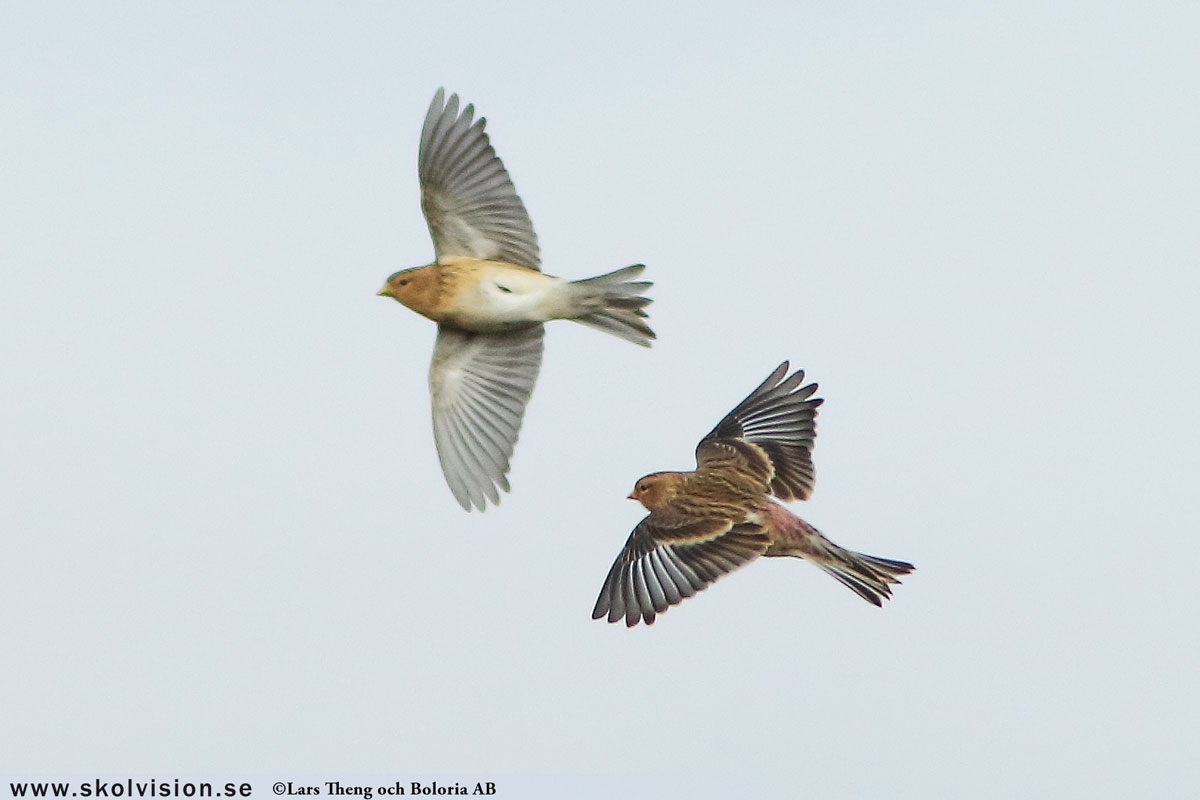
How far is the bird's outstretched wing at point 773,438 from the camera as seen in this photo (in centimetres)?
870

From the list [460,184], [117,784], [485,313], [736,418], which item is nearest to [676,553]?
[736,418]

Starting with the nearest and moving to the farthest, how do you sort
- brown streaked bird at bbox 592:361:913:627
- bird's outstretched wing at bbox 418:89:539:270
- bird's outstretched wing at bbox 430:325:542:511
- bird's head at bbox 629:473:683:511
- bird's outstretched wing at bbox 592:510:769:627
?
bird's outstretched wing at bbox 592:510:769:627 → brown streaked bird at bbox 592:361:913:627 → bird's head at bbox 629:473:683:511 → bird's outstretched wing at bbox 418:89:539:270 → bird's outstretched wing at bbox 430:325:542:511

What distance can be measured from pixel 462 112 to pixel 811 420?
2.49 metres

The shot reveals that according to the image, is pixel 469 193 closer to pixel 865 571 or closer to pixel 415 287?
pixel 415 287

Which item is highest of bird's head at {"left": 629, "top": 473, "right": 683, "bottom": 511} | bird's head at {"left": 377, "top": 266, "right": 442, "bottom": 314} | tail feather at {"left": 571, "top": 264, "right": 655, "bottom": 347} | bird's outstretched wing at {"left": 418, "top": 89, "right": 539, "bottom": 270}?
bird's outstretched wing at {"left": 418, "top": 89, "right": 539, "bottom": 270}

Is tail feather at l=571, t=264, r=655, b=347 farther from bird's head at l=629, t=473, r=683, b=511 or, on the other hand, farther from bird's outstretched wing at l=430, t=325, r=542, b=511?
bird's head at l=629, t=473, r=683, b=511

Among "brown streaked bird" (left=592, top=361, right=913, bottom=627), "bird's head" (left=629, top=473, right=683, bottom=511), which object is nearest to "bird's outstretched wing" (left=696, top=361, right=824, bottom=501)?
"brown streaked bird" (left=592, top=361, right=913, bottom=627)

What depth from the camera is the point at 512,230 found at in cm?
887

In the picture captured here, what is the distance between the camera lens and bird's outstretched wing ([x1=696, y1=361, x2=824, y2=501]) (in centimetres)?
870

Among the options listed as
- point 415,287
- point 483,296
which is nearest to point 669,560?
point 483,296

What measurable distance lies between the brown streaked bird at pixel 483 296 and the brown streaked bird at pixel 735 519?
2.48 feet

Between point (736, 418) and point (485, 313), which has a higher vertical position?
point (485, 313)

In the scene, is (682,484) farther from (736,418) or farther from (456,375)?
(456,375)

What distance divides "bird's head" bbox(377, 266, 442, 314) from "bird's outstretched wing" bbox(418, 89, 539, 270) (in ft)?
0.66
